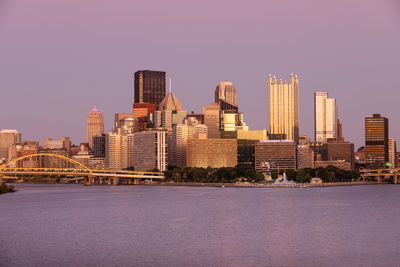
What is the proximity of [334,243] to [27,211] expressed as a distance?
46.7 meters

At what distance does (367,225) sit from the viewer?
235ft

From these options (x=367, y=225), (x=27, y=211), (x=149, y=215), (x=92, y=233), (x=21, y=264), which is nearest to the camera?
(x=21, y=264)

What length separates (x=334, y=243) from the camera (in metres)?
58.2

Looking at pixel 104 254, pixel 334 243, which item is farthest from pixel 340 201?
pixel 104 254

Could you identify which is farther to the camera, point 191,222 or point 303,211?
point 303,211

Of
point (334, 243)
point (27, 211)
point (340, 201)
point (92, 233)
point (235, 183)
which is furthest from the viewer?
point (235, 183)

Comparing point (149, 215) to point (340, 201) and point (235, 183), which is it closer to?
point (340, 201)

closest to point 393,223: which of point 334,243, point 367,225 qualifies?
point 367,225

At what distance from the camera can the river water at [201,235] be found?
50781 millimetres

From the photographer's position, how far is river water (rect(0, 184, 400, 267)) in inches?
1999

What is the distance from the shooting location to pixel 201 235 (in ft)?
209

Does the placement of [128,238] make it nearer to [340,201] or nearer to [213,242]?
[213,242]

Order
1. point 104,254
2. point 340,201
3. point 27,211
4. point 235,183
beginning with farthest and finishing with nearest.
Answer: point 235,183 < point 340,201 < point 27,211 < point 104,254

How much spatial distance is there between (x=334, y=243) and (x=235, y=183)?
394ft
